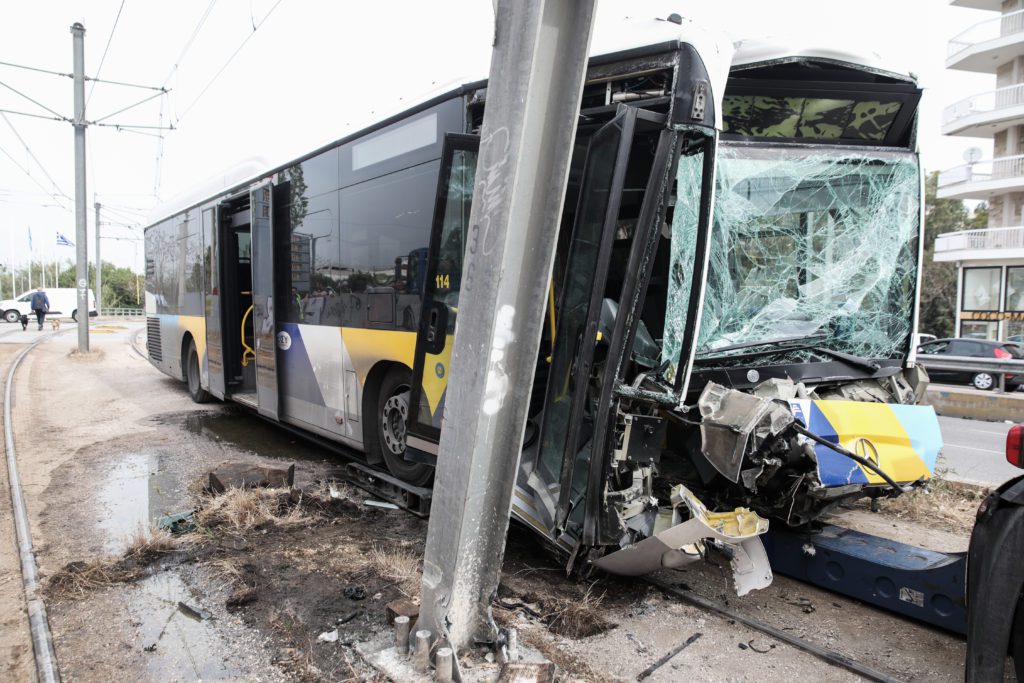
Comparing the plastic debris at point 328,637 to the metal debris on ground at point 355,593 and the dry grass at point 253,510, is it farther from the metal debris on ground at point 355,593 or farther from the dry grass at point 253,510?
the dry grass at point 253,510

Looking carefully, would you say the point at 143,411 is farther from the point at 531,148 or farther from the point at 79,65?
the point at 79,65

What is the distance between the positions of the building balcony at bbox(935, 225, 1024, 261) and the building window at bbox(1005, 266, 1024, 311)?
676mm

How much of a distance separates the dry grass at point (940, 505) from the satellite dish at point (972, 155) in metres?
32.2

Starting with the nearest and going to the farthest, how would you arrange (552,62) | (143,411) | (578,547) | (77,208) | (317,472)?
1. (552,62)
2. (578,547)
3. (317,472)
4. (143,411)
5. (77,208)

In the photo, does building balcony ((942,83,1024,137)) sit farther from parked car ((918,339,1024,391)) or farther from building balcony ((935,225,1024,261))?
parked car ((918,339,1024,391))

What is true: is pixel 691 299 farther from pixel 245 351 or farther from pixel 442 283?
pixel 245 351

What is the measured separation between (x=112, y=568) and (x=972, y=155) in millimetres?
37875

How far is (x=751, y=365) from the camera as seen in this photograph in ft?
13.4

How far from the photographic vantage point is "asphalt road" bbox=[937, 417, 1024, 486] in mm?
7571

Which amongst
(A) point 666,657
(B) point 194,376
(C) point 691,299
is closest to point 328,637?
(A) point 666,657

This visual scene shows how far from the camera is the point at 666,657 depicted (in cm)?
344

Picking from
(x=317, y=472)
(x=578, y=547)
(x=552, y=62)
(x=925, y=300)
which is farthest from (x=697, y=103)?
(x=925, y=300)

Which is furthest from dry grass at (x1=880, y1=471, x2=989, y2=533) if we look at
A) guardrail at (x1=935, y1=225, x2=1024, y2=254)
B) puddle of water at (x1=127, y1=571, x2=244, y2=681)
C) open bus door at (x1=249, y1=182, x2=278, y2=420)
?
guardrail at (x1=935, y1=225, x2=1024, y2=254)

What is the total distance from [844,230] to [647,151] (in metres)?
1.68
